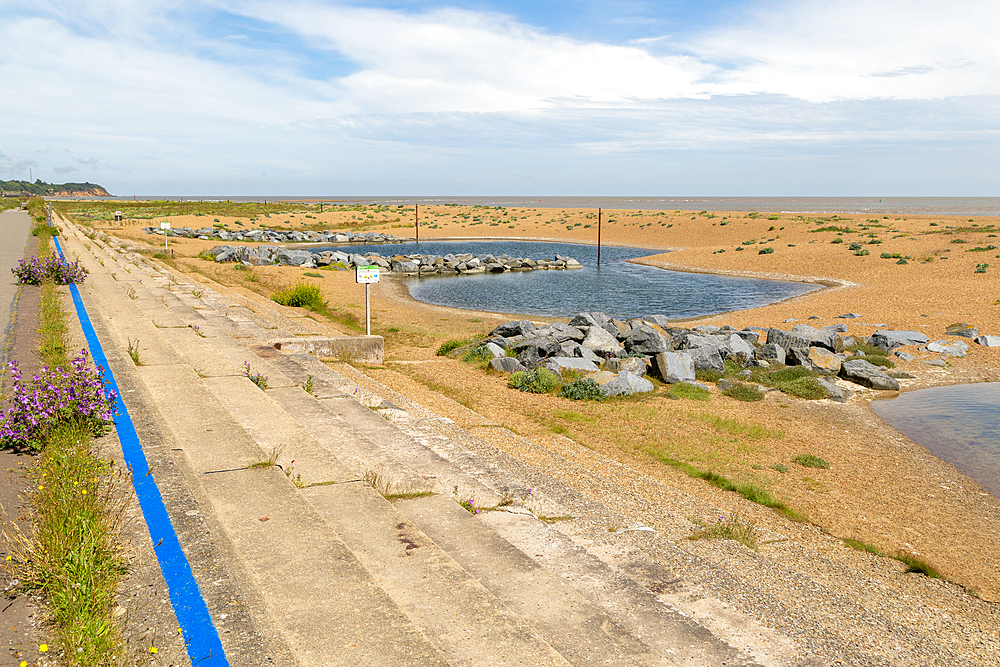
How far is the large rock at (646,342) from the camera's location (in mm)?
15383

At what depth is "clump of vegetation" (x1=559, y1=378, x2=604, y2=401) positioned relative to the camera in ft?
38.8

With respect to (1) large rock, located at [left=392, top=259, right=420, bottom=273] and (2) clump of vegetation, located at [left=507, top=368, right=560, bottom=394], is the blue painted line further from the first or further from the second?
(1) large rock, located at [left=392, top=259, right=420, bottom=273]

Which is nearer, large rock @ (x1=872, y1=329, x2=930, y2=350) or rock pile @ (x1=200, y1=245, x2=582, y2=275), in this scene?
large rock @ (x1=872, y1=329, x2=930, y2=350)

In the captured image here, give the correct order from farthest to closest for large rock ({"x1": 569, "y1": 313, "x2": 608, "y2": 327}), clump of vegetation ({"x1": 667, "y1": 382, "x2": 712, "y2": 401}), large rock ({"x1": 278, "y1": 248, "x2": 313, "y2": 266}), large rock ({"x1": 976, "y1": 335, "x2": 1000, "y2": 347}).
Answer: large rock ({"x1": 278, "y1": 248, "x2": 313, "y2": 266}) < large rock ({"x1": 569, "y1": 313, "x2": 608, "y2": 327}) < large rock ({"x1": 976, "y1": 335, "x2": 1000, "y2": 347}) < clump of vegetation ({"x1": 667, "y1": 382, "x2": 712, "y2": 401})

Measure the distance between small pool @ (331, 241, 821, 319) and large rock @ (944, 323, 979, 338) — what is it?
8157 mm

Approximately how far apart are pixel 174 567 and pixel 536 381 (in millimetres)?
8939

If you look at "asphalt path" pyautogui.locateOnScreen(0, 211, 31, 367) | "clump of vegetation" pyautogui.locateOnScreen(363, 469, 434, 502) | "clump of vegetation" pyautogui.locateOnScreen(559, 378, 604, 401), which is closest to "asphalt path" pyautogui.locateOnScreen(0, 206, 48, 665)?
"asphalt path" pyautogui.locateOnScreen(0, 211, 31, 367)

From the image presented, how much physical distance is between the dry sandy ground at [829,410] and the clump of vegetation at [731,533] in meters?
1.54

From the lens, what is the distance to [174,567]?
390 centimetres

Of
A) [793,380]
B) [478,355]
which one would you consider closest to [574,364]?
[478,355]

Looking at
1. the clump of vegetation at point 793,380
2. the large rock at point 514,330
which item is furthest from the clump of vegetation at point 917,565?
the large rock at point 514,330

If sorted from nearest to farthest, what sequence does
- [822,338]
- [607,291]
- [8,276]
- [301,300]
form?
[822,338], [8,276], [301,300], [607,291]

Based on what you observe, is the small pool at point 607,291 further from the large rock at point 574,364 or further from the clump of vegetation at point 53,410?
the clump of vegetation at point 53,410

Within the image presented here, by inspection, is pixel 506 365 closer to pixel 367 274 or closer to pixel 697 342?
pixel 367 274
